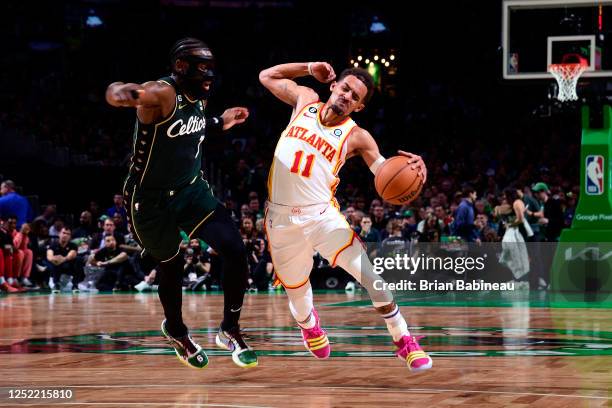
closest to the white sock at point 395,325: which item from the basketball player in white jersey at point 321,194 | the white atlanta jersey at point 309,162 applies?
the basketball player in white jersey at point 321,194

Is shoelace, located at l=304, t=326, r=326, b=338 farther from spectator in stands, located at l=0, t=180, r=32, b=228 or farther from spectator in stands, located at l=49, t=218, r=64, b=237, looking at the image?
spectator in stands, located at l=49, t=218, r=64, b=237

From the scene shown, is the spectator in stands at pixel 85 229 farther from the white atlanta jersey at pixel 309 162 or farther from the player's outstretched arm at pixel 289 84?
the white atlanta jersey at pixel 309 162

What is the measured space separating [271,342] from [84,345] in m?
1.53

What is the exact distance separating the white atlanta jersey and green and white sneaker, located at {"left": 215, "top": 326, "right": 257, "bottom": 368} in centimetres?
92

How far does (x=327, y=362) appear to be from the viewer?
23.5ft

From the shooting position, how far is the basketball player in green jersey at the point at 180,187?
6.30 m

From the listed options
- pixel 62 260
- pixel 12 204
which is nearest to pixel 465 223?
pixel 62 260

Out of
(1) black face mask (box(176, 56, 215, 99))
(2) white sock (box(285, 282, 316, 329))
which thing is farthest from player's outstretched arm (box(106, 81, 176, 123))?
(2) white sock (box(285, 282, 316, 329))

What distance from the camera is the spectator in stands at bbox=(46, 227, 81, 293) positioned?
17.2 metres

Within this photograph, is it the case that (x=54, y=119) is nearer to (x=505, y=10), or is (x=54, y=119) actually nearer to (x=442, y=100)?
(x=442, y=100)

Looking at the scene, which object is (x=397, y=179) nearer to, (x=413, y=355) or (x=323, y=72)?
(x=323, y=72)

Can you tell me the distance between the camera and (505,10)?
14773mm

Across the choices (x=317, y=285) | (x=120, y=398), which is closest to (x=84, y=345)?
(x=120, y=398)

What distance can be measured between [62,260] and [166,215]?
37.3ft
